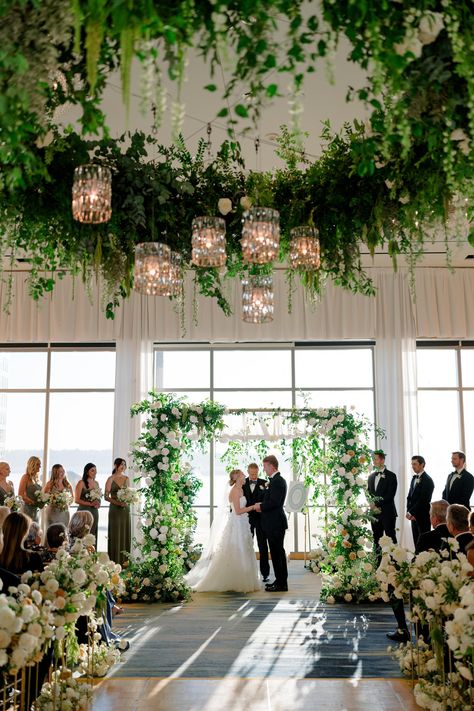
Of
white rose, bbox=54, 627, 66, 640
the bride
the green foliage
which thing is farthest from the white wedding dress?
white rose, bbox=54, 627, 66, 640

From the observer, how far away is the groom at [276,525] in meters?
9.32

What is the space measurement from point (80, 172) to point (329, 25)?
1685 mm

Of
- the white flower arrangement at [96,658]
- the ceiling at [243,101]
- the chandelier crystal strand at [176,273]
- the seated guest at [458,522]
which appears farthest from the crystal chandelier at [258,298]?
the white flower arrangement at [96,658]

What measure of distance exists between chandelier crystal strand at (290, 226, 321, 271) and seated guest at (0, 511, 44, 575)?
2459 mm

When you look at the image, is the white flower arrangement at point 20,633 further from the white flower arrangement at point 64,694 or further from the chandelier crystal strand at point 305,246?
the chandelier crystal strand at point 305,246

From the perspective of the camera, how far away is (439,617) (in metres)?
4.33

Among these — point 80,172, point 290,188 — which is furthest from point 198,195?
point 80,172

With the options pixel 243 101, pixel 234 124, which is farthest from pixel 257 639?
pixel 234 124

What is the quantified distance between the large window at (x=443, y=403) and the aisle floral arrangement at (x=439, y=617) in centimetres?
740

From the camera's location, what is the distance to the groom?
367 inches

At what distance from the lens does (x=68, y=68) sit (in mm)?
3213

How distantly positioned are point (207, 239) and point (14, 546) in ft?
7.75

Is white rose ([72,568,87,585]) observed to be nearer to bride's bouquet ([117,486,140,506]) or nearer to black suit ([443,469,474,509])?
bride's bouquet ([117,486,140,506])

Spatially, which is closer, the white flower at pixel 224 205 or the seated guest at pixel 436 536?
the white flower at pixel 224 205
